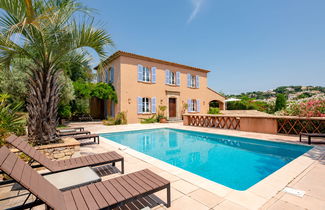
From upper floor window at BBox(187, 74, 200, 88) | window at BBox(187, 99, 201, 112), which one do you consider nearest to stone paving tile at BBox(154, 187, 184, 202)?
window at BBox(187, 99, 201, 112)

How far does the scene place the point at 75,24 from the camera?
418cm

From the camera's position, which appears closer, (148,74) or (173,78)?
(148,74)

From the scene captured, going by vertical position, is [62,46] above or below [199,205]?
above

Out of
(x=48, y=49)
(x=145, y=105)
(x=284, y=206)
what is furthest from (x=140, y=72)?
(x=284, y=206)

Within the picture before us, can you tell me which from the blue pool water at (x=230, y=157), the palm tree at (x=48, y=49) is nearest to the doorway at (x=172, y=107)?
the blue pool water at (x=230, y=157)

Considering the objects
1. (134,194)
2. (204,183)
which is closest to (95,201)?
(134,194)

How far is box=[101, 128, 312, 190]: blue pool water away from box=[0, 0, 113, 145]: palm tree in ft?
12.6

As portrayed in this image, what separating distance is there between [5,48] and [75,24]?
180 centimetres

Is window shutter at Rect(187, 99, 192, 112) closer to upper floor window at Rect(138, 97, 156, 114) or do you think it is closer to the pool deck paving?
upper floor window at Rect(138, 97, 156, 114)

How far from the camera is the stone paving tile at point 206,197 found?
2.33 metres

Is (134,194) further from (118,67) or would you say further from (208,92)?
(208,92)

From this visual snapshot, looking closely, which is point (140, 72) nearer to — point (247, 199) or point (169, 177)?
point (169, 177)

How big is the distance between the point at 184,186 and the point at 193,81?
17419 millimetres

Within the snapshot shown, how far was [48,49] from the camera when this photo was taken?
420cm
